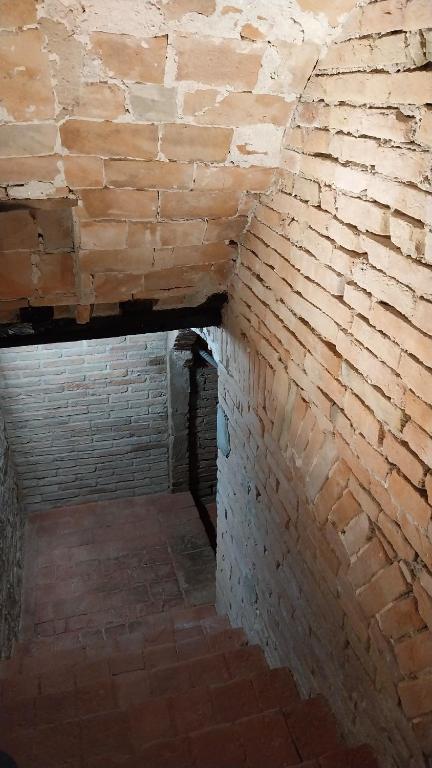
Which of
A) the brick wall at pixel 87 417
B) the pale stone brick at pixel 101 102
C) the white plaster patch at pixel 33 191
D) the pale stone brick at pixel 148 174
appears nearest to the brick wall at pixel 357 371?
the pale stone brick at pixel 148 174

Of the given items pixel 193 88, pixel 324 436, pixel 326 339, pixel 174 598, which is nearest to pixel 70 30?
pixel 193 88

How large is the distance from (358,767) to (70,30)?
2951mm

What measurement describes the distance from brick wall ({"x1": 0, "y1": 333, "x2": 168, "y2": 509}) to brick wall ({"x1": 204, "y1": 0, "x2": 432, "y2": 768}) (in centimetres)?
336

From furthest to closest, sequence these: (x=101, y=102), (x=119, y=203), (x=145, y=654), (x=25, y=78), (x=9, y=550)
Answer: (x=9, y=550) < (x=145, y=654) < (x=119, y=203) < (x=101, y=102) < (x=25, y=78)

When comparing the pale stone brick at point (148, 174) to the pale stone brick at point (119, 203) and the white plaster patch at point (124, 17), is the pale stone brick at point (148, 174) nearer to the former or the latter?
the pale stone brick at point (119, 203)

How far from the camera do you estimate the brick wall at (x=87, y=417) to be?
583 cm

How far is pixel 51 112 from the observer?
2.01 meters

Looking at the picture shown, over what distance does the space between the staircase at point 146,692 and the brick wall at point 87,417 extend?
1224mm

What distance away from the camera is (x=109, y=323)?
339 cm

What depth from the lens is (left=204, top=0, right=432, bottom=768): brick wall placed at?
1.56m

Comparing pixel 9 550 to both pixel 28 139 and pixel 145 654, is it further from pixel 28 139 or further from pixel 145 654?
pixel 28 139

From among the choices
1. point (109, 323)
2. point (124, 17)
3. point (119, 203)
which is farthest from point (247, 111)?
point (109, 323)

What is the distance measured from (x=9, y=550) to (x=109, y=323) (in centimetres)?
306

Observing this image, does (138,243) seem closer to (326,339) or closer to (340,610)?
(326,339)
